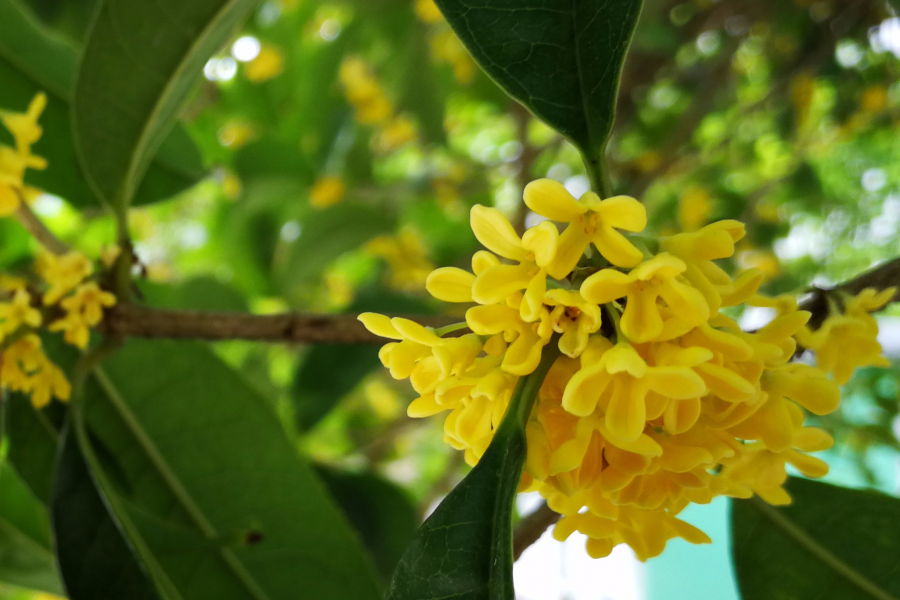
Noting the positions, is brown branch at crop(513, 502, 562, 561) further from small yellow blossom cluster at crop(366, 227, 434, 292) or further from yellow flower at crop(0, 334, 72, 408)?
small yellow blossom cluster at crop(366, 227, 434, 292)

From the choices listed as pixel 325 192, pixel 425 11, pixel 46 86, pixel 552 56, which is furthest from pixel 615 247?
pixel 425 11

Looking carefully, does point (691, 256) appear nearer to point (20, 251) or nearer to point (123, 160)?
point (123, 160)

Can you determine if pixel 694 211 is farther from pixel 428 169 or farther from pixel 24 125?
pixel 24 125

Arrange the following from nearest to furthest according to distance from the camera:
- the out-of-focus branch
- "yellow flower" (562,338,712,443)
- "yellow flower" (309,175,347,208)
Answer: "yellow flower" (562,338,712,443)
the out-of-focus branch
"yellow flower" (309,175,347,208)

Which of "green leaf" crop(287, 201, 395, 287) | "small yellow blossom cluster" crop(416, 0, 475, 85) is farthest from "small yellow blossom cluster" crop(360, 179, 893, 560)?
"small yellow blossom cluster" crop(416, 0, 475, 85)

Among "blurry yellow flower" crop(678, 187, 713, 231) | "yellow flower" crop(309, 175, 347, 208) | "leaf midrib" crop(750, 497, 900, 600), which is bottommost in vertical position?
"leaf midrib" crop(750, 497, 900, 600)

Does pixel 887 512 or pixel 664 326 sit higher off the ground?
pixel 664 326

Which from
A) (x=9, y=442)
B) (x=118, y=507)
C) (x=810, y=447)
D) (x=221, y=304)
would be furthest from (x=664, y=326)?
(x=221, y=304)
